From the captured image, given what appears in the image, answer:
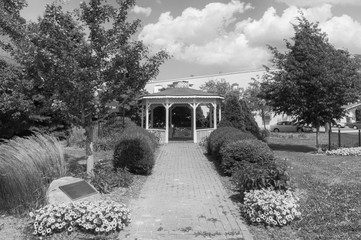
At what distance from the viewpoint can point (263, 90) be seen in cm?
1666

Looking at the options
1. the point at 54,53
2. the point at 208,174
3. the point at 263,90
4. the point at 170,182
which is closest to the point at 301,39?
the point at 263,90

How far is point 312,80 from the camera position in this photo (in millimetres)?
14609

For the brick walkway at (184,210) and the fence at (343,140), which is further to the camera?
the fence at (343,140)

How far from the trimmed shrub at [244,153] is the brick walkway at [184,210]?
22.7 inches

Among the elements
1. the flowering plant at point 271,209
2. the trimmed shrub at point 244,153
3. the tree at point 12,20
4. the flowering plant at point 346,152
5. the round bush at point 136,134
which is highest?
the tree at point 12,20

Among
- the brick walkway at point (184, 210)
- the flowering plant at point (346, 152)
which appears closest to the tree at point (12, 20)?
the brick walkway at point (184, 210)

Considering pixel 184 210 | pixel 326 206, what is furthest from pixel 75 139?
pixel 326 206

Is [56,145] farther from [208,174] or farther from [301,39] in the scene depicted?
[301,39]

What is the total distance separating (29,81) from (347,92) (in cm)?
1270

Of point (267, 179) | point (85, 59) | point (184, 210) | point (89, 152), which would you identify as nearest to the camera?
point (184, 210)

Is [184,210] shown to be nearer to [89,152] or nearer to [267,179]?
[267,179]

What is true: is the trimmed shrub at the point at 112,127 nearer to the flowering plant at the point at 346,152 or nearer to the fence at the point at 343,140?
the flowering plant at the point at 346,152

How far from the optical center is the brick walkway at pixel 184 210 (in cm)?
499

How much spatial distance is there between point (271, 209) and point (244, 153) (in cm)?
382
